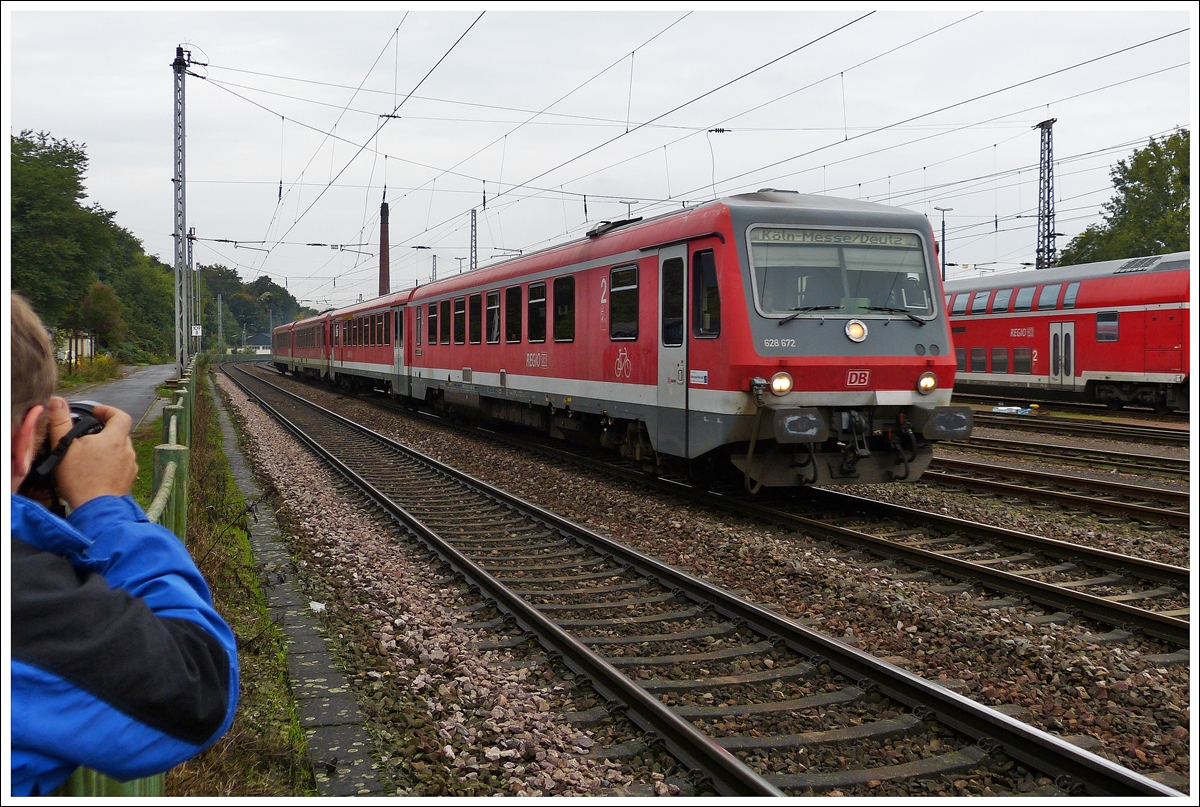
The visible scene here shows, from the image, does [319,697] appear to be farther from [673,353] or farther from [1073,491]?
[1073,491]

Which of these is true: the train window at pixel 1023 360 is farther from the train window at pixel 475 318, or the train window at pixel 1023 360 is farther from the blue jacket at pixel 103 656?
the blue jacket at pixel 103 656

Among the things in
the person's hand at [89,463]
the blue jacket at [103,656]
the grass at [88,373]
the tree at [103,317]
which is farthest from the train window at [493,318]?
the tree at [103,317]

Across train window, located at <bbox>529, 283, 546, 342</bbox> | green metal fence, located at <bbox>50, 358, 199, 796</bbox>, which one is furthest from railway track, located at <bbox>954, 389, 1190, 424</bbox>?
green metal fence, located at <bbox>50, 358, 199, 796</bbox>

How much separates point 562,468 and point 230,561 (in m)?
5.97

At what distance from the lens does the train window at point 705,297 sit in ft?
29.8

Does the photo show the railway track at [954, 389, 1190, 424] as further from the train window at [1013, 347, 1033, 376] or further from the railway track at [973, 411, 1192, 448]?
the railway track at [973, 411, 1192, 448]

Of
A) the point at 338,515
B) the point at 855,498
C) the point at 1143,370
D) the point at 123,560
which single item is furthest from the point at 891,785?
the point at 1143,370

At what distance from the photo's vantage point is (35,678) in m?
1.43

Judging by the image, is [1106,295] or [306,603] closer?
[306,603]

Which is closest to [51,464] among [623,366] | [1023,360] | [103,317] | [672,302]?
[672,302]

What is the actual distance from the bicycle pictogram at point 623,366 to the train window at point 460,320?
7065 millimetres

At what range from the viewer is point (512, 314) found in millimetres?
14992

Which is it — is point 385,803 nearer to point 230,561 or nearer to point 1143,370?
point 230,561

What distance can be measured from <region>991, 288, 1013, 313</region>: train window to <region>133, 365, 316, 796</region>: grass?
20305 mm
